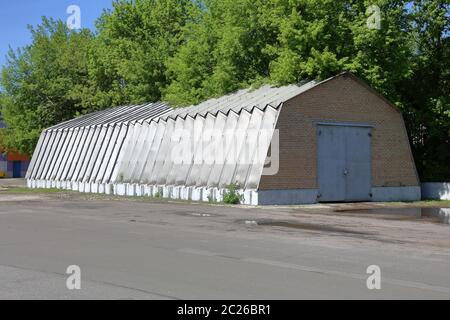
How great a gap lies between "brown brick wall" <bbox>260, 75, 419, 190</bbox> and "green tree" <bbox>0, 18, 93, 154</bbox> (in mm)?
32228

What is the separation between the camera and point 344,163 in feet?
97.7

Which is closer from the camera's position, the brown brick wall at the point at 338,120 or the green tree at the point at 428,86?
the brown brick wall at the point at 338,120

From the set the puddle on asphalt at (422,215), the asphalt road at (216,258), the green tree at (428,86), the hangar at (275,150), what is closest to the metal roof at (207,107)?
the hangar at (275,150)

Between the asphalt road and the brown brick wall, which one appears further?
the brown brick wall

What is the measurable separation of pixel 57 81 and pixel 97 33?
34.5 feet

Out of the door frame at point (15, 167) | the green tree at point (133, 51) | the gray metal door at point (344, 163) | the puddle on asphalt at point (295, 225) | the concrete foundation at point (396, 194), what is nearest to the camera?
the puddle on asphalt at point (295, 225)

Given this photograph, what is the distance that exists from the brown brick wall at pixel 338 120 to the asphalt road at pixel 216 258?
9.14 metres

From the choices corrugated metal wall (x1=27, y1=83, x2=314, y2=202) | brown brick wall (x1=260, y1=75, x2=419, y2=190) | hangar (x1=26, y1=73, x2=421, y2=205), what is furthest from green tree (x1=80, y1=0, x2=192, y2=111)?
brown brick wall (x1=260, y1=75, x2=419, y2=190)

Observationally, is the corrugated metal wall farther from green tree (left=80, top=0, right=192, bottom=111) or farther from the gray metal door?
green tree (left=80, top=0, right=192, bottom=111)

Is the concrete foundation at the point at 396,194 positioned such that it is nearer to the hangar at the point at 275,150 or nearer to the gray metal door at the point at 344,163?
the hangar at the point at 275,150

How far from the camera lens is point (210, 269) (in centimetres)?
937

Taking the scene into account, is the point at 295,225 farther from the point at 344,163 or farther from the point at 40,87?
the point at 40,87

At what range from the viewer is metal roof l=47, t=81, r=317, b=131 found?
2909cm

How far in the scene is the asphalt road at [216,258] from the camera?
7.80m
